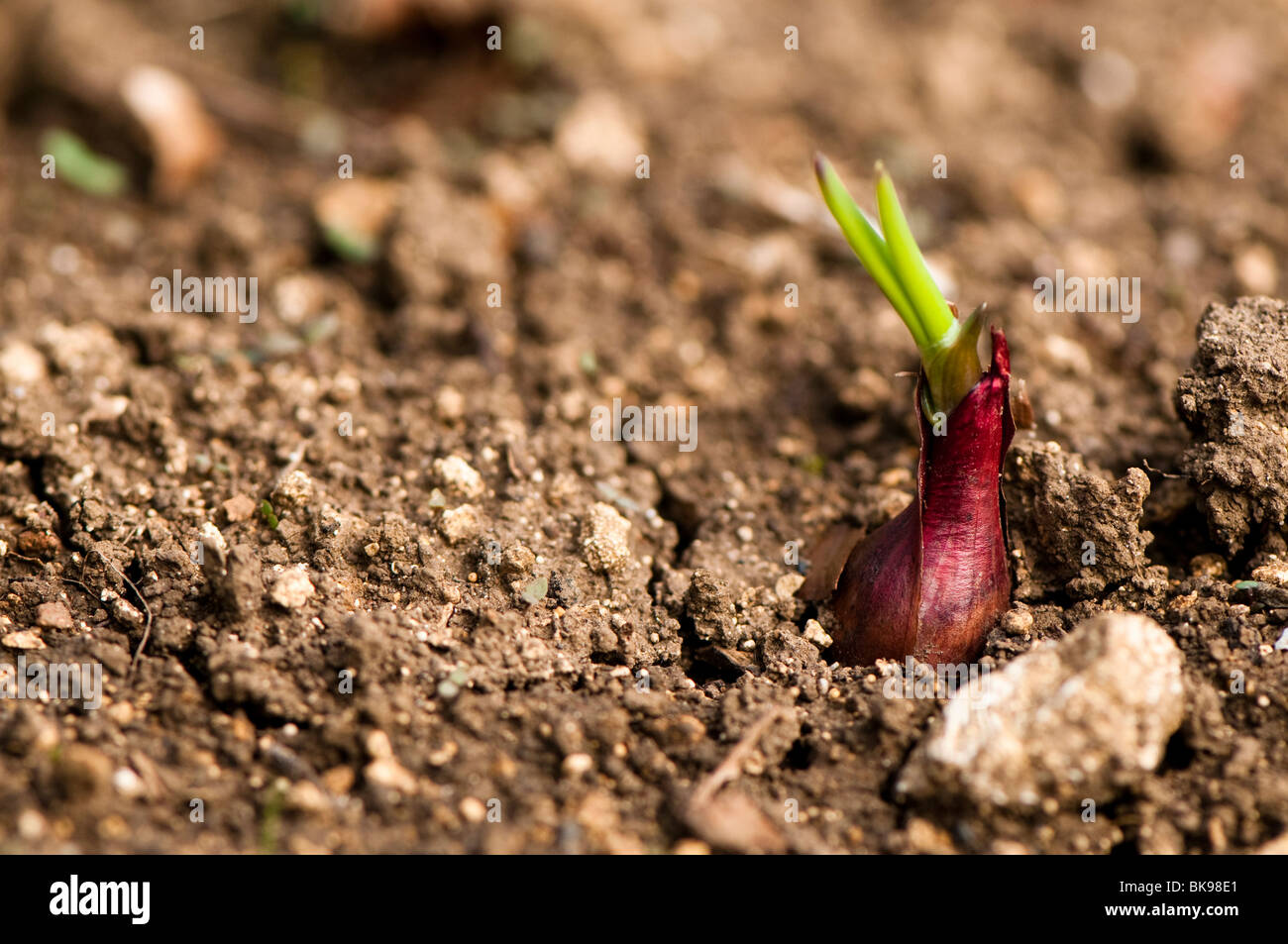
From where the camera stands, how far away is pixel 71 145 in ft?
10.8

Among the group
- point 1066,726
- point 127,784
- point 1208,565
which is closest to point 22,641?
point 127,784

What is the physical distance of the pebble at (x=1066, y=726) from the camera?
65.9 inches

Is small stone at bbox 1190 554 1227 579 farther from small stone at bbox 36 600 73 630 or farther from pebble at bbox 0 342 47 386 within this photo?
pebble at bbox 0 342 47 386

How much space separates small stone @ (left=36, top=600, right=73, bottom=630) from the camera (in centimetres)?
202

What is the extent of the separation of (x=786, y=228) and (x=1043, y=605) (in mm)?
1568

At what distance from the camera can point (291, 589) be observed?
6.64 ft

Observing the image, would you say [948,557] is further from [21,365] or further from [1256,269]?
[21,365]

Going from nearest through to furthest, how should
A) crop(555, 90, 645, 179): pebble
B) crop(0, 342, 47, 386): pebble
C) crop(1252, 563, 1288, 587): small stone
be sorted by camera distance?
crop(1252, 563, 1288, 587): small stone < crop(0, 342, 47, 386): pebble < crop(555, 90, 645, 179): pebble

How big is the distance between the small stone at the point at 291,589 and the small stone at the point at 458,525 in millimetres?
306

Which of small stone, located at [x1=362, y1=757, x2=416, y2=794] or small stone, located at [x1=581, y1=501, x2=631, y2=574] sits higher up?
small stone, located at [x1=581, y1=501, x2=631, y2=574]

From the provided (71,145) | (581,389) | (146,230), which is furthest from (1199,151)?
(71,145)

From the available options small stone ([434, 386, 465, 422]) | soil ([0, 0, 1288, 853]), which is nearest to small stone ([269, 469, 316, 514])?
soil ([0, 0, 1288, 853])

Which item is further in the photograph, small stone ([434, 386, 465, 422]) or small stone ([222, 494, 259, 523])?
small stone ([434, 386, 465, 422])

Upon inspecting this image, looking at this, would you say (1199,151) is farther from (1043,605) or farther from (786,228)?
(1043,605)
